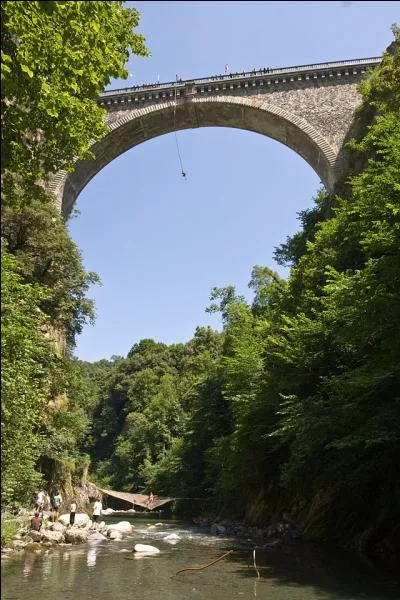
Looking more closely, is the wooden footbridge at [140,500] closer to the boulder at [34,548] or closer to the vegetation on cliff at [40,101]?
the boulder at [34,548]

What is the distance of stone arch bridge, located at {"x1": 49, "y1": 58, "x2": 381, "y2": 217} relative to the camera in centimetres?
3164

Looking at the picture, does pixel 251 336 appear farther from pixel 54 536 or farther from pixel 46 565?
pixel 46 565

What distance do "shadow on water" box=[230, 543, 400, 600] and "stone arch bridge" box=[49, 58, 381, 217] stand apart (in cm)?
2296

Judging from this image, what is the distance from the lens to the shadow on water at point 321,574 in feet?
30.3

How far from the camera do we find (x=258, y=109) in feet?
106

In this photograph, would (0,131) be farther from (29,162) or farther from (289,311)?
(289,311)

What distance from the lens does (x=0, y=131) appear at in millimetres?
6512

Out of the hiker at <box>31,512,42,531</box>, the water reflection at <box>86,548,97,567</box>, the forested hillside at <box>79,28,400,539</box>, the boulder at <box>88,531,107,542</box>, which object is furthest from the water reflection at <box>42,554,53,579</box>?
the forested hillside at <box>79,28,400,539</box>

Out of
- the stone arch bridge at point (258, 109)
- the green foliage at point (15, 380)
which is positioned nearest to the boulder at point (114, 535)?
the green foliage at point (15, 380)

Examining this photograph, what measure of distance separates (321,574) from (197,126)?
29.8 m

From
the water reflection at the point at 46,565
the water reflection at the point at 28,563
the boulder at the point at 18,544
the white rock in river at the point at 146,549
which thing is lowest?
the white rock in river at the point at 146,549

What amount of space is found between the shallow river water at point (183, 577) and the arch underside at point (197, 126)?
23189 mm

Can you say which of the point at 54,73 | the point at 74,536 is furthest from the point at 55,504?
the point at 54,73

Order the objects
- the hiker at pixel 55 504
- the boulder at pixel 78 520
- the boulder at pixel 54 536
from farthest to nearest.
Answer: the hiker at pixel 55 504 < the boulder at pixel 78 520 < the boulder at pixel 54 536
